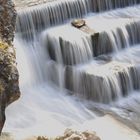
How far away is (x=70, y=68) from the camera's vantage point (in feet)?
36.4

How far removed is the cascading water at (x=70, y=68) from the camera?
9.88 m

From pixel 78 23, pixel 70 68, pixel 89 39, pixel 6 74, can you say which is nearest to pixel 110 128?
pixel 70 68

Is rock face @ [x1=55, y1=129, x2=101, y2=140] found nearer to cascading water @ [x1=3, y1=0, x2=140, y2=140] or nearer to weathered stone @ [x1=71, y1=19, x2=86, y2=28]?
cascading water @ [x1=3, y1=0, x2=140, y2=140]

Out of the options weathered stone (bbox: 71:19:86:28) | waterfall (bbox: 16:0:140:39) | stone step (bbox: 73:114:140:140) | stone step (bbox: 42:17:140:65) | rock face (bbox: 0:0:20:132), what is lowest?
stone step (bbox: 73:114:140:140)

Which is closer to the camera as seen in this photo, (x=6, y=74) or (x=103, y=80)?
(x=6, y=74)

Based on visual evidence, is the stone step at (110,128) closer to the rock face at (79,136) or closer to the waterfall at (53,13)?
the rock face at (79,136)

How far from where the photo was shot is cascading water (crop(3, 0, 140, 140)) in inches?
389

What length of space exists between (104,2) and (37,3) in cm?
243

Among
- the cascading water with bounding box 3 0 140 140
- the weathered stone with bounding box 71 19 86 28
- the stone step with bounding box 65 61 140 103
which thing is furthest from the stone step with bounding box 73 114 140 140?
the weathered stone with bounding box 71 19 86 28

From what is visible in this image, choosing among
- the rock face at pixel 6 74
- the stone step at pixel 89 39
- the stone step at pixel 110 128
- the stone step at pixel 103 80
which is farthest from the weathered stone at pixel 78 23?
the rock face at pixel 6 74

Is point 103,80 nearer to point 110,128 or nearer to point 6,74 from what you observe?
point 110,128

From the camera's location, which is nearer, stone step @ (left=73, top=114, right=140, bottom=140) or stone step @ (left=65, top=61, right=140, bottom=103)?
stone step @ (left=73, top=114, right=140, bottom=140)

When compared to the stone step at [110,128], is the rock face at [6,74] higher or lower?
higher

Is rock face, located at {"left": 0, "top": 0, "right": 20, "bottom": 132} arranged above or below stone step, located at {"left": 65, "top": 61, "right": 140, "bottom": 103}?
above
